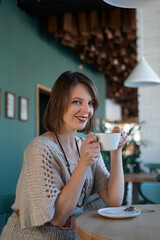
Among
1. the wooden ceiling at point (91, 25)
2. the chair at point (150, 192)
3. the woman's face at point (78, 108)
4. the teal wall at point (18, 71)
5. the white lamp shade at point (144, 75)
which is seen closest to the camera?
the woman's face at point (78, 108)

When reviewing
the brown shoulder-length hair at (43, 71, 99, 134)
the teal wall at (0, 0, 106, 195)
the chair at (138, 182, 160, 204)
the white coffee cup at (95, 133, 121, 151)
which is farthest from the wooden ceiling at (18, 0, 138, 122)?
the white coffee cup at (95, 133, 121, 151)

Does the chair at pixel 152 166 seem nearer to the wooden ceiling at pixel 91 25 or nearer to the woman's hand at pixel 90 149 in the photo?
the wooden ceiling at pixel 91 25

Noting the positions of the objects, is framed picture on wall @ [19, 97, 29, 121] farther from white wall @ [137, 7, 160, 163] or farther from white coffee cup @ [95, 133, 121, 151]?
white coffee cup @ [95, 133, 121, 151]

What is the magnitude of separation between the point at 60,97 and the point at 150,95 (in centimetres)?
312

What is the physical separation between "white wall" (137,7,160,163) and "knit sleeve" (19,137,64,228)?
3.15m

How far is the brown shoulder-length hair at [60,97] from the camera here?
1.55m

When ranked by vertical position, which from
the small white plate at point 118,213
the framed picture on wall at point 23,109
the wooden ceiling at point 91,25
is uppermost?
the wooden ceiling at point 91,25

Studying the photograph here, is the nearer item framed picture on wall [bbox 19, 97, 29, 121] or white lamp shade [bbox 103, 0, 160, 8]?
white lamp shade [bbox 103, 0, 160, 8]

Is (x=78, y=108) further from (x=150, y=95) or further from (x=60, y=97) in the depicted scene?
(x=150, y=95)

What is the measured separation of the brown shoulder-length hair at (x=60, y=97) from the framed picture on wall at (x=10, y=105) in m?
2.84

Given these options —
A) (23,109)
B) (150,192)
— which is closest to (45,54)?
(23,109)

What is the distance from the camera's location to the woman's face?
60.0 inches

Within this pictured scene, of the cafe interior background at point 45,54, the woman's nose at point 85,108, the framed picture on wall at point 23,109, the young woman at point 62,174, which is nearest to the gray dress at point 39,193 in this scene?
the young woman at point 62,174

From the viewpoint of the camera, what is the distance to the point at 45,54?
18.9 ft
